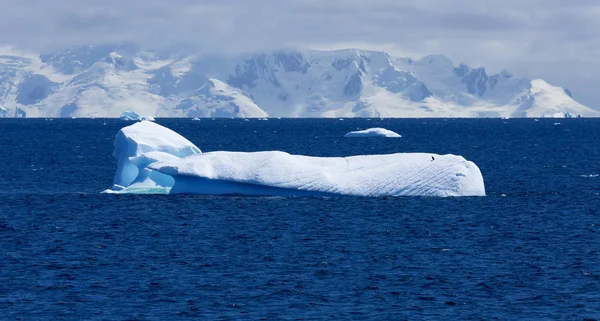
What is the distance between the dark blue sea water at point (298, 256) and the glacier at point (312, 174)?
65cm

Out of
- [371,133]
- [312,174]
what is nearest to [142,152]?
[312,174]

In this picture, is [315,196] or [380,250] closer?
[380,250]

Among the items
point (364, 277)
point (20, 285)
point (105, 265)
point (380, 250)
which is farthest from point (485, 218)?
point (20, 285)

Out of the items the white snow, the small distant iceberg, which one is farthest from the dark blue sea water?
the small distant iceberg

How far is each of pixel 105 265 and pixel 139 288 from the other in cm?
393

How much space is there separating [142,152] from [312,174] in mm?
9722

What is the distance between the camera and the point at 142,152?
53.7 metres

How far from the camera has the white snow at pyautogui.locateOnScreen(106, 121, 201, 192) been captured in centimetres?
5362

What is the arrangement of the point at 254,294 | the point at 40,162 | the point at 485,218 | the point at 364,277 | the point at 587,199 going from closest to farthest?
the point at 254,294 → the point at 364,277 → the point at 485,218 → the point at 587,199 → the point at 40,162

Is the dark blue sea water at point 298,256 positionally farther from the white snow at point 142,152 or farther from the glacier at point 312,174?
the white snow at point 142,152

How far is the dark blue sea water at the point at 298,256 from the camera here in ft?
92.9

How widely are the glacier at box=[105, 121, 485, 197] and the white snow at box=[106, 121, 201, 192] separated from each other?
161 centimetres

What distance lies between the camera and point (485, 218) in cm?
4497

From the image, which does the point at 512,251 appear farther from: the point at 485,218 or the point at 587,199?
the point at 587,199
